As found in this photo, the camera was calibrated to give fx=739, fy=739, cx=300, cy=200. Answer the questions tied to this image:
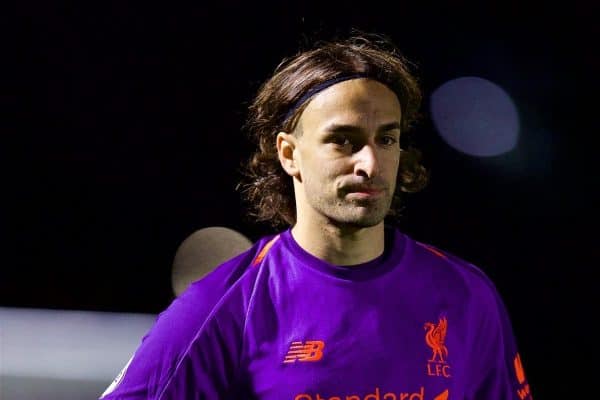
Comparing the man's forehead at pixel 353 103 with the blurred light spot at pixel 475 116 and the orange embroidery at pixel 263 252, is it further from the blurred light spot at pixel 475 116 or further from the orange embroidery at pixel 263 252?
the blurred light spot at pixel 475 116

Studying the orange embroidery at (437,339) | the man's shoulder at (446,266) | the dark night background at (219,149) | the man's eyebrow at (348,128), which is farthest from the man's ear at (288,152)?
the dark night background at (219,149)

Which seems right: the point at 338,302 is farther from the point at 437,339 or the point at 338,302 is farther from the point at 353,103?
the point at 353,103

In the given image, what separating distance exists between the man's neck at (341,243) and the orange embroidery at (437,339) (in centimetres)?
21

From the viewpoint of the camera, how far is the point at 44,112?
15.9 ft

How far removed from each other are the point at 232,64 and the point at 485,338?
3.05 meters

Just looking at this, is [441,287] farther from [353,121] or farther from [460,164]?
[460,164]

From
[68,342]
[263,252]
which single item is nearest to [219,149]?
[68,342]

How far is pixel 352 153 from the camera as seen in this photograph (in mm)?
1658

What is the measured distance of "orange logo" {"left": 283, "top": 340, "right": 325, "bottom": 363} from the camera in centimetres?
159

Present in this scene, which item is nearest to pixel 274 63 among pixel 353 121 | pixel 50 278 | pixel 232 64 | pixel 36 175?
pixel 232 64

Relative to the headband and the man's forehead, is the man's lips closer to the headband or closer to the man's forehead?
the man's forehead

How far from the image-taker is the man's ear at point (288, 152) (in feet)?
5.92

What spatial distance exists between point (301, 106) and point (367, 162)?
0.83ft

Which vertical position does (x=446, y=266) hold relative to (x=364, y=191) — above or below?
below
